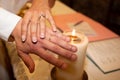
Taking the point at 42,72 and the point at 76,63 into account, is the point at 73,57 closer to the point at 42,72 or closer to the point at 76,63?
the point at 76,63

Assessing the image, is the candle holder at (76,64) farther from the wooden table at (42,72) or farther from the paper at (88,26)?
the paper at (88,26)

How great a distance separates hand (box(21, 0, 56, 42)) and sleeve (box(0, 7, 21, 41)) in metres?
0.03

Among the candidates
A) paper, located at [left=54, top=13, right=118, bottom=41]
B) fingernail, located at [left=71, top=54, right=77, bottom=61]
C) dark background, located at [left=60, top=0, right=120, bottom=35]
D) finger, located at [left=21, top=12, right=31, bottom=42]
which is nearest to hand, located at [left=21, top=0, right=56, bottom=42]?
finger, located at [left=21, top=12, right=31, bottom=42]

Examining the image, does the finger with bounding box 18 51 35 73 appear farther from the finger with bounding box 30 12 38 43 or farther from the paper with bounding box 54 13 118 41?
the paper with bounding box 54 13 118 41

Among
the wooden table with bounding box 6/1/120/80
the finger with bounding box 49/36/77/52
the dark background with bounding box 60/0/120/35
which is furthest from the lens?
the dark background with bounding box 60/0/120/35

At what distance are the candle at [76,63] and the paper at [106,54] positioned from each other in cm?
14

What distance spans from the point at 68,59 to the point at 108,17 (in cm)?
155

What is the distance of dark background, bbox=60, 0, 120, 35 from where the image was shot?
1.93 meters

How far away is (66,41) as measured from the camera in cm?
46

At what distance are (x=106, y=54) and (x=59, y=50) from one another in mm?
246

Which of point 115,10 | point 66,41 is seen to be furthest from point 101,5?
point 66,41

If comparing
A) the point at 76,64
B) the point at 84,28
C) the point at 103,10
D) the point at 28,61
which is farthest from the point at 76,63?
the point at 103,10

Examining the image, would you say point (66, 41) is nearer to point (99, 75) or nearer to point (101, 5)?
point (99, 75)

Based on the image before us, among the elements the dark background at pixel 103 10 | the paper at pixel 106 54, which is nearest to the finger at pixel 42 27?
the paper at pixel 106 54
